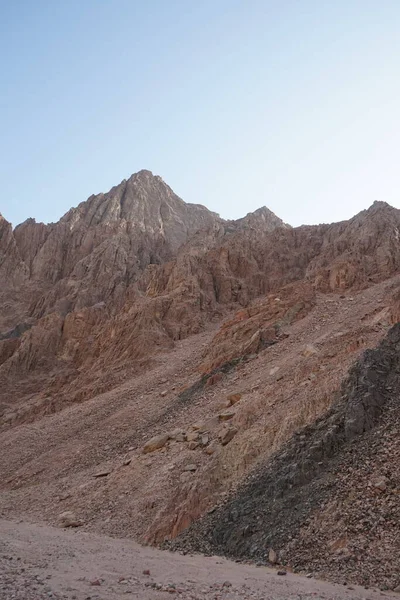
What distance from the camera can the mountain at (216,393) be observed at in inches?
495

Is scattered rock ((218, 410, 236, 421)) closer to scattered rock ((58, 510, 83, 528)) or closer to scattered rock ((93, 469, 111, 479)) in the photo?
scattered rock ((93, 469, 111, 479))

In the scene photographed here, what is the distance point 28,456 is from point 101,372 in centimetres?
1235

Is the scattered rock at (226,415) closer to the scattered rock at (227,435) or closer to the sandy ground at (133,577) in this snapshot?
the scattered rock at (227,435)

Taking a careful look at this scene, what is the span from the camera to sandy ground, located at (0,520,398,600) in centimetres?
870

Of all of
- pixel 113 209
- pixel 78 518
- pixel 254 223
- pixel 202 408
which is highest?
pixel 113 209

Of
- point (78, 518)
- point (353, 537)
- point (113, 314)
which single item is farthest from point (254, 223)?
point (353, 537)

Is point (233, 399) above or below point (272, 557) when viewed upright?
above

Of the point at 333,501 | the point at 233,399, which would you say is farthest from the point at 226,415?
the point at 333,501

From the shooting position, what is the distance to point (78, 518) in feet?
55.7

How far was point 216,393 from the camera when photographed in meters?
24.8

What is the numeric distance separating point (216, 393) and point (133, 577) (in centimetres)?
1487

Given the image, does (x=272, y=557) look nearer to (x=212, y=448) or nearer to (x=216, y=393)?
(x=212, y=448)

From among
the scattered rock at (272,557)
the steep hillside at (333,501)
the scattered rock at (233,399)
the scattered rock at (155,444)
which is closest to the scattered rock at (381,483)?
the steep hillside at (333,501)

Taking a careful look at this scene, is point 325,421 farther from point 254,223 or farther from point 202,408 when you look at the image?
point 254,223
